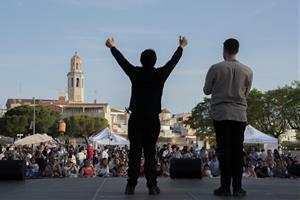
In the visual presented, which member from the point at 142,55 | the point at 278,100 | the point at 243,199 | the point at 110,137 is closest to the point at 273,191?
the point at 243,199

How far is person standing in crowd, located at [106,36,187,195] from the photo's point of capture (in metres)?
6.98

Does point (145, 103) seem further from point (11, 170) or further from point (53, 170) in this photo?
point (53, 170)

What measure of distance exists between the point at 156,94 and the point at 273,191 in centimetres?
211

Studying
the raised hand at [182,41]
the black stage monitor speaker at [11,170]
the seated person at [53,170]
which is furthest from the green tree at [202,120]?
the raised hand at [182,41]

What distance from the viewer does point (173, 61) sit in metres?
7.13

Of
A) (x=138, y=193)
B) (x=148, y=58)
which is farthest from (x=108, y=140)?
(x=148, y=58)

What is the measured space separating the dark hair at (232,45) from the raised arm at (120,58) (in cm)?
119

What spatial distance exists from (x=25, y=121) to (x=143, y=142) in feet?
362

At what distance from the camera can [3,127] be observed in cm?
11512

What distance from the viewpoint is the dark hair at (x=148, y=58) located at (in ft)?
22.9

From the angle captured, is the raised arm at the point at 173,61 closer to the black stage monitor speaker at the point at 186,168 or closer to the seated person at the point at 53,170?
the black stage monitor speaker at the point at 186,168

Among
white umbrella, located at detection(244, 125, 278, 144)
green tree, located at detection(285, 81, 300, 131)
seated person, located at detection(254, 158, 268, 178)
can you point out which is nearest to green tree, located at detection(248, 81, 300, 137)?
green tree, located at detection(285, 81, 300, 131)

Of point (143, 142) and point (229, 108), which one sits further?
point (143, 142)

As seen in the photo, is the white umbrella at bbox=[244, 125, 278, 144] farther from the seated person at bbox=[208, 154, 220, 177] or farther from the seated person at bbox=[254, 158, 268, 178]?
the seated person at bbox=[208, 154, 220, 177]
